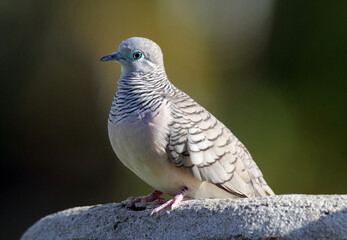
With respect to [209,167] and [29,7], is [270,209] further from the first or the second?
[29,7]

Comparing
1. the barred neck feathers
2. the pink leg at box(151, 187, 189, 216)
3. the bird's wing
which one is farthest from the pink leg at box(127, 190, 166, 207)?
the barred neck feathers

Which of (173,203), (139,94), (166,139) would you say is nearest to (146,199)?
(173,203)

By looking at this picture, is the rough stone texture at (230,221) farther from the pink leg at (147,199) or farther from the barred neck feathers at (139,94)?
the barred neck feathers at (139,94)

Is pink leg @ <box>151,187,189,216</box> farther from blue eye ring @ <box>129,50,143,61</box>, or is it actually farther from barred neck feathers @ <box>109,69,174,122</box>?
blue eye ring @ <box>129,50,143,61</box>

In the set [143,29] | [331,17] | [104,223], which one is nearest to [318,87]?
[331,17]

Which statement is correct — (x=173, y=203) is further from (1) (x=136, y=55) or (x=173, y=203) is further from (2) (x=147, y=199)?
(1) (x=136, y=55)

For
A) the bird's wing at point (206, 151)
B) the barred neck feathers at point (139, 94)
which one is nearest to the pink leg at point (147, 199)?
the bird's wing at point (206, 151)

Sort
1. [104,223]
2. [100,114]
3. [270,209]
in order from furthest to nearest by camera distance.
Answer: [100,114]
[104,223]
[270,209]
